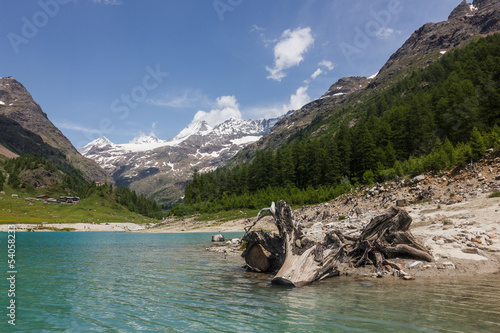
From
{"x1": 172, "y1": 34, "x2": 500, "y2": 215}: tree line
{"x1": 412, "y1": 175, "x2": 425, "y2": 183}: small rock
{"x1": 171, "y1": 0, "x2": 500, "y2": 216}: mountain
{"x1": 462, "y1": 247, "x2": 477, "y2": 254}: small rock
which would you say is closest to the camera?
{"x1": 462, "y1": 247, "x2": 477, "y2": 254}: small rock

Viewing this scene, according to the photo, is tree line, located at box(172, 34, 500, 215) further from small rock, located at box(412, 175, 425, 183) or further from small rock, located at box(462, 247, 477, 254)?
small rock, located at box(462, 247, 477, 254)

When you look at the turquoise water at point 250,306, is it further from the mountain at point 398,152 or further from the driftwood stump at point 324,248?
the mountain at point 398,152

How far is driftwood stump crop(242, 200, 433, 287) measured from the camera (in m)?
13.8

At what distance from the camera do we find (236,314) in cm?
916

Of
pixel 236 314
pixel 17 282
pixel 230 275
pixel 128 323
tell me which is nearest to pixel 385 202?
pixel 230 275

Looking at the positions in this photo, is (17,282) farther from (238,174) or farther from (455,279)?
(238,174)

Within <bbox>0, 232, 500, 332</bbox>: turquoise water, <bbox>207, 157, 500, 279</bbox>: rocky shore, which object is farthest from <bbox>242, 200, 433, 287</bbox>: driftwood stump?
<bbox>0, 232, 500, 332</bbox>: turquoise water

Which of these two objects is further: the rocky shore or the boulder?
the boulder

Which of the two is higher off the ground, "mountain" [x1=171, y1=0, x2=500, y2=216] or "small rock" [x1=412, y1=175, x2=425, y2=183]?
"mountain" [x1=171, y1=0, x2=500, y2=216]

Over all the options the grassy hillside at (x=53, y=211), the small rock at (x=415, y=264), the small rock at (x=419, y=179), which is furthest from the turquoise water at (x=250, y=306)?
the grassy hillside at (x=53, y=211)

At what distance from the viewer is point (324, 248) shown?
1509cm

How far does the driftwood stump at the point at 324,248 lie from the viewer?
1377 cm

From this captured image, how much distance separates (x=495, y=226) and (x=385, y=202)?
2016cm

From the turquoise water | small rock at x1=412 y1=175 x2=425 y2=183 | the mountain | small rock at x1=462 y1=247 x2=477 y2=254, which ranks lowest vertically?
the turquoise water
